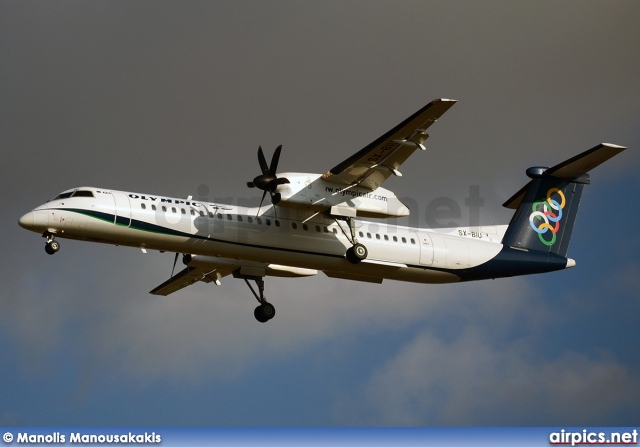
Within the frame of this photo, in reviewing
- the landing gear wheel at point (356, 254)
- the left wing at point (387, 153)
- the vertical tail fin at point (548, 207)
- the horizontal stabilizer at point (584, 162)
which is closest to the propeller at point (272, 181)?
the left wing at point (387, 153)

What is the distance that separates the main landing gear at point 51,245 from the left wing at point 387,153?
7065mm

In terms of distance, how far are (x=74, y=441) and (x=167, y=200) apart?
23.5 ft

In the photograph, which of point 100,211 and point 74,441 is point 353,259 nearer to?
point 100,211

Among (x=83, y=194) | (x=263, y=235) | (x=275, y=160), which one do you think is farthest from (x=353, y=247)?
(x=83, y=194)

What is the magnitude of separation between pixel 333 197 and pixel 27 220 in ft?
25.6

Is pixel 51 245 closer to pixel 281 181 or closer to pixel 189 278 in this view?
pixel 281 181

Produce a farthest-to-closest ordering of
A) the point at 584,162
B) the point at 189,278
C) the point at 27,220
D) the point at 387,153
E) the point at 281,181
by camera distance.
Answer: the point at 189,278 < the point at 584,162 < the point at 281,181 < the point at 387,153 < the point at 27,220

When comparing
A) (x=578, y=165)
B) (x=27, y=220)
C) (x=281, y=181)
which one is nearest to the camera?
(x=27, y=220)

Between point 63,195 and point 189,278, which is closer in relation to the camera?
point 63,195

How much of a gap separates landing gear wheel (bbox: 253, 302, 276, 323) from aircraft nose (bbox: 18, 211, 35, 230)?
7.76 m

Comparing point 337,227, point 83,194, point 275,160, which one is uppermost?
point 275,160

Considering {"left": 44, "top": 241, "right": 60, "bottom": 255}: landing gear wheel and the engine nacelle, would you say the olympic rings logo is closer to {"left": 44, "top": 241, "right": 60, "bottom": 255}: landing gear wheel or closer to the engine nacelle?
the engine nacelle

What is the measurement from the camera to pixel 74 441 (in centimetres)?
2094

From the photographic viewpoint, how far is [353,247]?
26.9 metres
